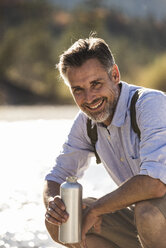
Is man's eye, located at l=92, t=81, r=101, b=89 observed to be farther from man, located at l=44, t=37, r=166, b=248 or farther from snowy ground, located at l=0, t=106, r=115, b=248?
snowy ground, located at l=0, t=106, r=115, b=248

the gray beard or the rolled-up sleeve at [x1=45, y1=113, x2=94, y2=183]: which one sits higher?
the gray beard

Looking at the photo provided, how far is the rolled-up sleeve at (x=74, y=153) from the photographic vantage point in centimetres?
334

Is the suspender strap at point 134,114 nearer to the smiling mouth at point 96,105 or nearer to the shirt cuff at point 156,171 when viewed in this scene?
the smiling mouth at point 96,105

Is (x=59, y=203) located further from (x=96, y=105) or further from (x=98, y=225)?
(x=96, y=105)

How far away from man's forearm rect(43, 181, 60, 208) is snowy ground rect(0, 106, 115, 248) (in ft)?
2.39

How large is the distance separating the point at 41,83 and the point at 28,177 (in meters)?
14.6

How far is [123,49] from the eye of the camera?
2447 cm

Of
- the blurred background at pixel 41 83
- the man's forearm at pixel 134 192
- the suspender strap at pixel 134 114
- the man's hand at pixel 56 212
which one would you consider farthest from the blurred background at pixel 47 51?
the man's forearm at pixel 134 192

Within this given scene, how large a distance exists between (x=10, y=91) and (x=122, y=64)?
603 centimetres

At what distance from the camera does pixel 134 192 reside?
9.23 feet

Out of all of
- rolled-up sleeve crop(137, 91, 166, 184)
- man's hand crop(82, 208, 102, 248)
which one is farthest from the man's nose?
man's hand crop(82, 208, 102, 248)

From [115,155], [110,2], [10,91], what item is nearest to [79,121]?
[115,155]

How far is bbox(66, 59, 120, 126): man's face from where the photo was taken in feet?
10.2

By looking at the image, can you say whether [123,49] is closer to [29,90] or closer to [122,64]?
[122,64]
